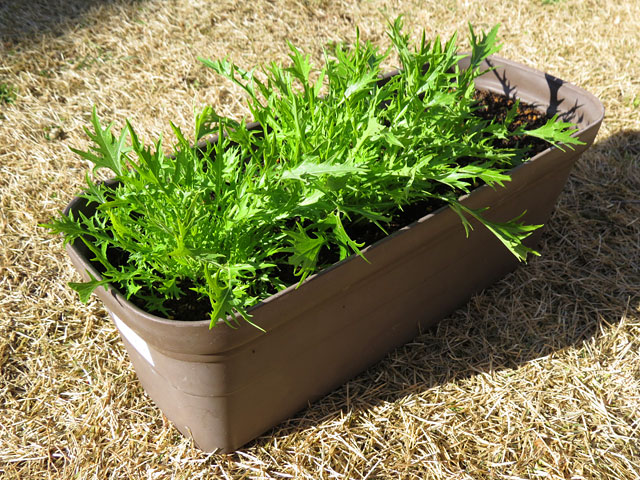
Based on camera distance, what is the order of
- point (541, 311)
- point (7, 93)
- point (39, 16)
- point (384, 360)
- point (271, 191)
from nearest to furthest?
1. point (271, 191)
2. point (384, 360)
3. point (541, 311)
4. point (7, 93)
5. point (39, 16)

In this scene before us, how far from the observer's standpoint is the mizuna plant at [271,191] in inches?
36.6

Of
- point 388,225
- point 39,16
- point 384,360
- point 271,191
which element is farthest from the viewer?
point 39,16

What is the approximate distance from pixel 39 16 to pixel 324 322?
7.46 feet

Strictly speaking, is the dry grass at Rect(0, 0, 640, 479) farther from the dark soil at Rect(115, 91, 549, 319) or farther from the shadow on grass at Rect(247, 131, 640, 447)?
the dark soil at Rect(115, 91, 549, 319)

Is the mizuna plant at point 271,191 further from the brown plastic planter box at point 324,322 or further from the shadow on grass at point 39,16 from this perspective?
the shadow on grass at point 39,16

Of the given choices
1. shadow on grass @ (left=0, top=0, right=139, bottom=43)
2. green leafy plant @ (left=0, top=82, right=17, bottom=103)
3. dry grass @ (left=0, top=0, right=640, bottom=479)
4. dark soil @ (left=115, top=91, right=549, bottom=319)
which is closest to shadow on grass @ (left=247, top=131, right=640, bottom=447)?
dry grass @ (left=0, top=0, right=640, bottom=479)

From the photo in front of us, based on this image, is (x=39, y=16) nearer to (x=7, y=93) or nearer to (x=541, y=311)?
(x=7, y=93)

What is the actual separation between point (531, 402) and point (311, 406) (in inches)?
18.7

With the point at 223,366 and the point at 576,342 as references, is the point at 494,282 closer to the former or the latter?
the point at 576,342

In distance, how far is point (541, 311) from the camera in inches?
57.3

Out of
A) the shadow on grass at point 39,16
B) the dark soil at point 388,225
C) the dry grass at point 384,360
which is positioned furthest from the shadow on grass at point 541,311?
the shadow on grass at point 39,16

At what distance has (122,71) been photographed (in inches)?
89.4

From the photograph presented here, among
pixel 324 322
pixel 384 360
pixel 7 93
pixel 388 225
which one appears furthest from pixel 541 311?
pixel 7 93

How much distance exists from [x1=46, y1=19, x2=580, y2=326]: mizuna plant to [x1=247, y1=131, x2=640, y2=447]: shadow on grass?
361 millimetres
